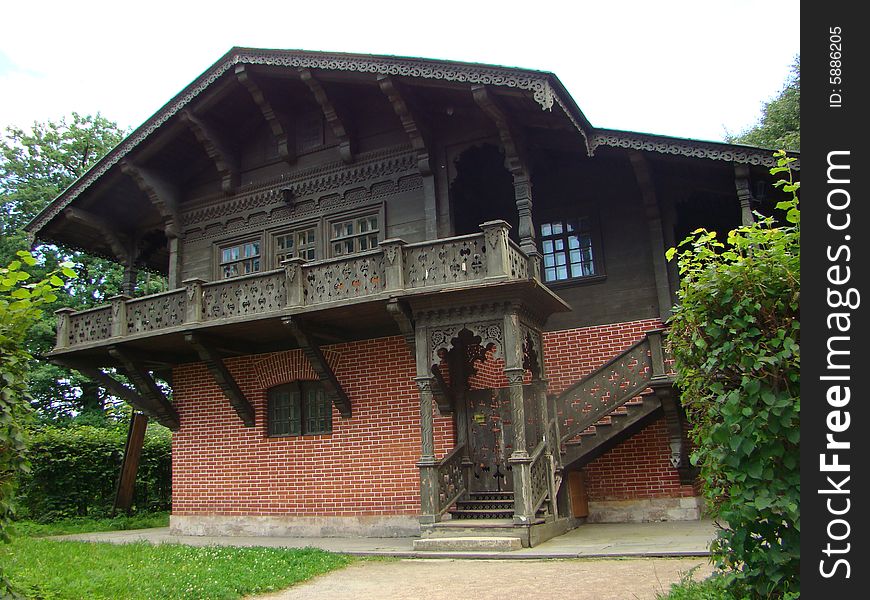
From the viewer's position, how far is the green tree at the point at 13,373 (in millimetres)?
5020

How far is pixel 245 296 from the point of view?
13344 mm

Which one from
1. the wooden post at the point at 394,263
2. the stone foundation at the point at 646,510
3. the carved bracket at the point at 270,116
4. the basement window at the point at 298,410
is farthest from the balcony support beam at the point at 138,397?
the stone foundation at the point at 646,510

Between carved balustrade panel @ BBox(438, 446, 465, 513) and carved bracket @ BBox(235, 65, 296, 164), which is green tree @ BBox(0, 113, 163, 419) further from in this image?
carved balustrade panel @ BBox(438, 446, 465, 513)

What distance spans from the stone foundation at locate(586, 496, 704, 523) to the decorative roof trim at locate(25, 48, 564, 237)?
21.7 feet

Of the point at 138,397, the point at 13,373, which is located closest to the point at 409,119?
the point at 138,397

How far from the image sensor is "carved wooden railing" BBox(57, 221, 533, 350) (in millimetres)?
11547

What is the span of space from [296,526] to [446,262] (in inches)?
250

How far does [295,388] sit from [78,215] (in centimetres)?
671

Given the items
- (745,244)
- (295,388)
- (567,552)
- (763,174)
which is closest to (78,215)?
(295,388)

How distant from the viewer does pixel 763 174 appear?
1219cm

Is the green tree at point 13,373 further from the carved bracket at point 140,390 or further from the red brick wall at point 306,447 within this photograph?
the carved bracket at point 140,390

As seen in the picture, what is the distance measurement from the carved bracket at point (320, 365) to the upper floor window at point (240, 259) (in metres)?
3.08

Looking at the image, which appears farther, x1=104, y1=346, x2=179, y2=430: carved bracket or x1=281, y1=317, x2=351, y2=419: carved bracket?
x1=104, y1=346, x2=179, y2=430: carved bracket

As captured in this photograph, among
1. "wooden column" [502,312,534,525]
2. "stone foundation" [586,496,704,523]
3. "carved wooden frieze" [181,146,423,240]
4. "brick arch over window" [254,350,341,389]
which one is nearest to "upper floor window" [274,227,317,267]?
"carved wooden frieze" [181,146,423,240]
